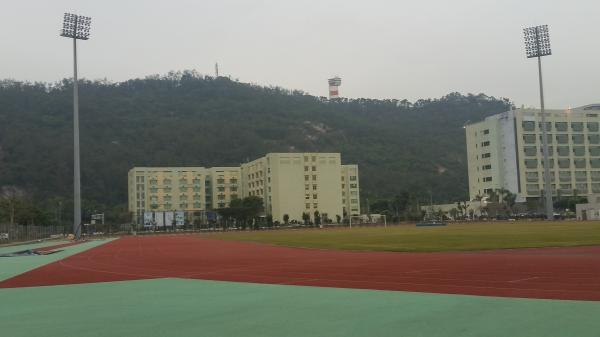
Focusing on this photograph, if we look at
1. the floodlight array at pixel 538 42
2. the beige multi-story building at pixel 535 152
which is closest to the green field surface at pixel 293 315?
the floodlight array at pixel 538 42

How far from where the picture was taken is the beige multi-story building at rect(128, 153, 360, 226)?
127000 millimetres

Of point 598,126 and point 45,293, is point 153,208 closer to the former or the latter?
point 598,126

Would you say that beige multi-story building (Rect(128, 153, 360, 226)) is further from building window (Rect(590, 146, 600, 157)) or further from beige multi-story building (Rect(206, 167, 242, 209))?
building window (Rect(590, 146, 600, 157))

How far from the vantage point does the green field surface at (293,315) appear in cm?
739

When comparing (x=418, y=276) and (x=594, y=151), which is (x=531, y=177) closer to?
(x=594, y=151)

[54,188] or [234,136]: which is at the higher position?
[234,136]

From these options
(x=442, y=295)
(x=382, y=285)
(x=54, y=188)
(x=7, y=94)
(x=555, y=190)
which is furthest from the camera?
(x=7, y=94)

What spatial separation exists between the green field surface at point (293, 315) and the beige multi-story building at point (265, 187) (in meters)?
114

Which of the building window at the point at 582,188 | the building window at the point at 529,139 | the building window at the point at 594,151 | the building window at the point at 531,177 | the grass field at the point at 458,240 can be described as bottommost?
the grass field at the point at 458,240

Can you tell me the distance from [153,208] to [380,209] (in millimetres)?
51885

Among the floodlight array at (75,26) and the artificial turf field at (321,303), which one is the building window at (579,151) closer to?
the floodlight array at (75,26)

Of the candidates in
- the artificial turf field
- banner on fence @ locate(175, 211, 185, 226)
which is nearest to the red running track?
the artificial turf field

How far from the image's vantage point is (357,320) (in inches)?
322

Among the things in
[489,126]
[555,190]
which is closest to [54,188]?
[489,126]
